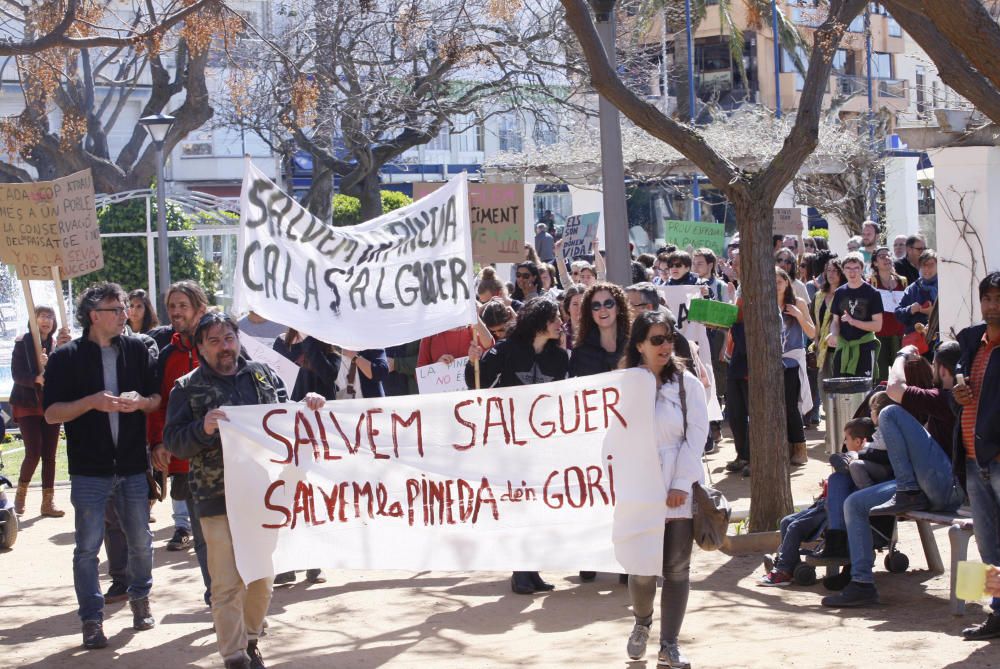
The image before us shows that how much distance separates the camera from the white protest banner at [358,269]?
7.82 meters

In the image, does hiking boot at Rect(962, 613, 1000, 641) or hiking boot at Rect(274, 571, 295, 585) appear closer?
hiking boot at Rect(962, 613, 1000, 641)

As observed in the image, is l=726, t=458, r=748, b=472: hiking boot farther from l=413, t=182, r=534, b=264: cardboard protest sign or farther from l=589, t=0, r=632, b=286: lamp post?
l=413, t=182, r=534, b=264: cardboard protest sign

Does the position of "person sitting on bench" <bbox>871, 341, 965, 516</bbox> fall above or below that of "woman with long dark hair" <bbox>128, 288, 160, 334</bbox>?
below

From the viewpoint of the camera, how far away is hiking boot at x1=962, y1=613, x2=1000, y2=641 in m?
6.69

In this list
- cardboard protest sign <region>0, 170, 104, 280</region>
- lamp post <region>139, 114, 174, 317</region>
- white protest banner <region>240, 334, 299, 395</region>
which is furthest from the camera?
lamp post <region>139, 114, 174, 317</region>

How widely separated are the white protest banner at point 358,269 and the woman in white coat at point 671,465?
2.12m

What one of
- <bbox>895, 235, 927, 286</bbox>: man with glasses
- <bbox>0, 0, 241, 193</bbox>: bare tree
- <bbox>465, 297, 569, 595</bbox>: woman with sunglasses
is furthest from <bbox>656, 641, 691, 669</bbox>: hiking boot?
<bbox>895, 235, 927, 286</bbox>: man with glasses

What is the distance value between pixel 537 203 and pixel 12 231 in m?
35.3

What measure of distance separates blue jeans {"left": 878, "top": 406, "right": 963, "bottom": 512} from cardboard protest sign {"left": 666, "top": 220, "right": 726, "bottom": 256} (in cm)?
903

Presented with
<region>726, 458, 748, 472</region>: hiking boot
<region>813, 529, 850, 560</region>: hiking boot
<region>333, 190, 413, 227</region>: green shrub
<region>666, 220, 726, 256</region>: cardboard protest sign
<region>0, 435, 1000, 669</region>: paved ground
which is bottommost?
<region>0, 435, 1000, 669</region>: paved ground

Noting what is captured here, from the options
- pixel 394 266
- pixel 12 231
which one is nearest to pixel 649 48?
pixel 12 231

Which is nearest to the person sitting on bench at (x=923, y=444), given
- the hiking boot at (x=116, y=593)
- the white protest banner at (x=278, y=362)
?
the white protest banner at (x=278, y=362)

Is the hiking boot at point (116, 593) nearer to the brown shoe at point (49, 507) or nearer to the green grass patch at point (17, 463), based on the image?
the brown shoe at point (49, 507)

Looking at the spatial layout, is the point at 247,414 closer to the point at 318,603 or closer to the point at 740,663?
the point at 318,603
